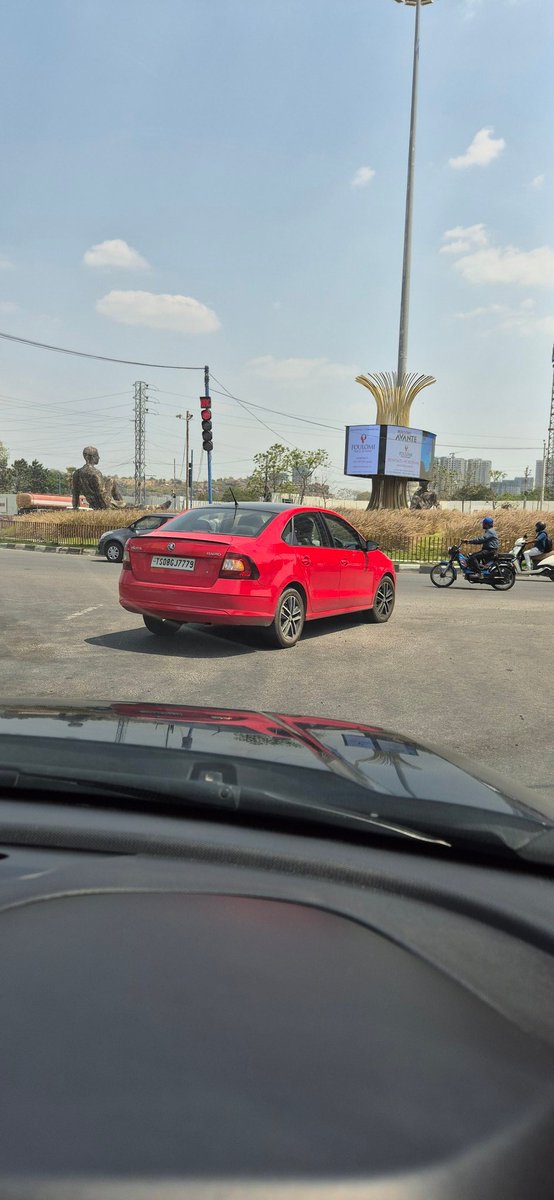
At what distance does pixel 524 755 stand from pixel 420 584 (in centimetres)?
1338

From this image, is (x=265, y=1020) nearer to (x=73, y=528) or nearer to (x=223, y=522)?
(x=223, y=522)

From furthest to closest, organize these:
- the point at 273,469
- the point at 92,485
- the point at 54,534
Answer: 1. the point at 273,469
2. the point at 92,485
3. the point at 54,534

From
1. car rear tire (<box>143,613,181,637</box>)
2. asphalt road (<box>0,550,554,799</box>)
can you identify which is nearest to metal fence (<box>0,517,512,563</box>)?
asphalt road (<box>0,550,554,799</box>)

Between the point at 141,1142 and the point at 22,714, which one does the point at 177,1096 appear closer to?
the point at 141,1142

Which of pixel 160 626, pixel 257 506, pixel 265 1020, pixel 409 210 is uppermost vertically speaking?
pixel 409 210

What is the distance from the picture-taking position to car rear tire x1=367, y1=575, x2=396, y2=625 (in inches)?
393

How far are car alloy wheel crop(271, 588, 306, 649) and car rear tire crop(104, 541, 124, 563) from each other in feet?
51.6

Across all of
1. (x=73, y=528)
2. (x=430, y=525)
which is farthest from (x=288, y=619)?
(x=73, y=528)

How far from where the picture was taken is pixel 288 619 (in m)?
7.98

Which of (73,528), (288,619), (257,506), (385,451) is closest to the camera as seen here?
(288,619)

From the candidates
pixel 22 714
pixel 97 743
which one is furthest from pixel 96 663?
pixel 97 743

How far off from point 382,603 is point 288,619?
245cm

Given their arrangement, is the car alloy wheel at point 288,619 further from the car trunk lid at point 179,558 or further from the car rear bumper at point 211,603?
the car trunk lid at point 179,558

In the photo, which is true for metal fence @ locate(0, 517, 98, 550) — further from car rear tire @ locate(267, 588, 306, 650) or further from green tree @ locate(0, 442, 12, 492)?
green tree @ locate(0, 442, 12, 492)
